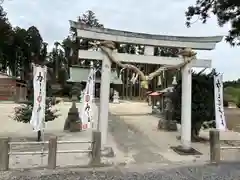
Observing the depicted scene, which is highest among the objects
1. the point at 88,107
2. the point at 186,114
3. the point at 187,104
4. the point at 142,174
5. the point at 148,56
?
the point at 148,56

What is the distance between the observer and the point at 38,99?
28.5ft

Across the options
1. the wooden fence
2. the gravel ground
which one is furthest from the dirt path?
the wooden fence

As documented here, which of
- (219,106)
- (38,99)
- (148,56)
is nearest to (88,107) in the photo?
(38,99)

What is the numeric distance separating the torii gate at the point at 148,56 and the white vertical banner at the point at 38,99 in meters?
1.38

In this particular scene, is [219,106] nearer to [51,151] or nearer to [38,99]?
[51,151]

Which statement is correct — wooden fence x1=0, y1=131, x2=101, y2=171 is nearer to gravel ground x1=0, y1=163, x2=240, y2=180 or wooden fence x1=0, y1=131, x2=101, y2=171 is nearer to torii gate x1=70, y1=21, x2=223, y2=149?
gravel ground x1=0, y1=163, x2=240, y2=180

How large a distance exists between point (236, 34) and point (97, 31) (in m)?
6.56

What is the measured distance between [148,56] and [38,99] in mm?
3512

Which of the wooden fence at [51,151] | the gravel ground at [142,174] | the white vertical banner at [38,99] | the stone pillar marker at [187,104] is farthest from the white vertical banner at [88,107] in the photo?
the stone pillar marker at [187,104]

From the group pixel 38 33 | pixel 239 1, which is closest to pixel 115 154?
pixel 239 1

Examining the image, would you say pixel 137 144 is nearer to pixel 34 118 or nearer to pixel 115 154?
pixel 115 154

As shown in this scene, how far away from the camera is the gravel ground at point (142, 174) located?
20.5ft

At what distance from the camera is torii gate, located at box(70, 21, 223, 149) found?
866cm

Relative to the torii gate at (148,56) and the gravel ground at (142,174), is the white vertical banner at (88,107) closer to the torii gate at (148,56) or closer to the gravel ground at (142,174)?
the torii gate at (148,56)
